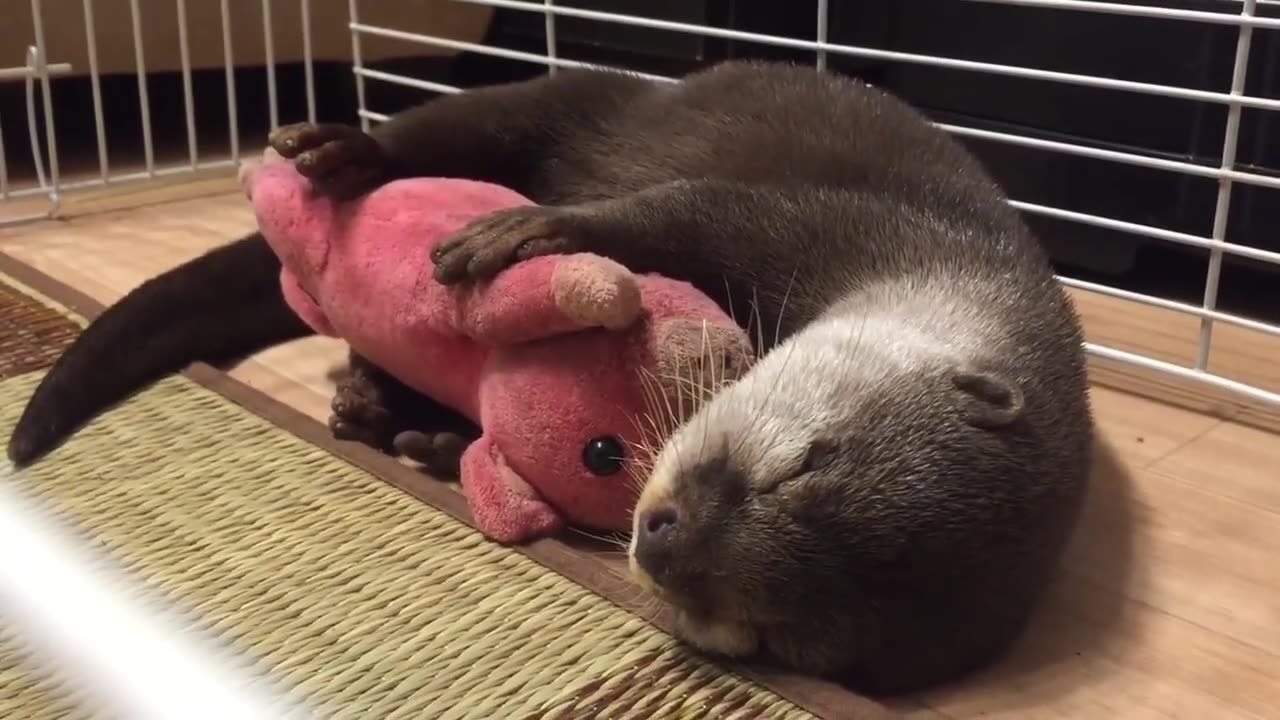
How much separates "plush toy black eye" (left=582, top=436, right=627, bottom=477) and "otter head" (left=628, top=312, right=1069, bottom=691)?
13cm

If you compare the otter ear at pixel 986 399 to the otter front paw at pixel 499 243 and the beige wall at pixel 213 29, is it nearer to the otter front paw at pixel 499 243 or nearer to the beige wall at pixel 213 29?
the otter front paw at pixel 499 243

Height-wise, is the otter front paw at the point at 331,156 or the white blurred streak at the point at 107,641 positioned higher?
the otter front paw at the point at 331,156

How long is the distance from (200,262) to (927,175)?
869 millimetres

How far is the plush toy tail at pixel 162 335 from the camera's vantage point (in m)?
1.42

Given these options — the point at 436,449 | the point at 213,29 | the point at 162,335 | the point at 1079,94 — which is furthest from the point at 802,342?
the point at 213,29

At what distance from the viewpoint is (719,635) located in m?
1.00

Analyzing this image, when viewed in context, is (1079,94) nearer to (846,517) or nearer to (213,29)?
(846,517)

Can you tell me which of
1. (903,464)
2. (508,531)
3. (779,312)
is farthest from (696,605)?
(779,312)

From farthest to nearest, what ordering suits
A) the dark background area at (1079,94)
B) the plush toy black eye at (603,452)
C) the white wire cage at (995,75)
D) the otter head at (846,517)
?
the dark background area at (1079,94) < the white wire cage at (995,75) < the plush toy black eye at (603,452) < the otter head at (846,517)

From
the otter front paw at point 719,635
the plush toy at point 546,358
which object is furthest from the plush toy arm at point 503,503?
the otter front paw at point 719,635

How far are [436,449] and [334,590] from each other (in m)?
0.24

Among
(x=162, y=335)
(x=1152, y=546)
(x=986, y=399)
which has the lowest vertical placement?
(x=1152, y=546)

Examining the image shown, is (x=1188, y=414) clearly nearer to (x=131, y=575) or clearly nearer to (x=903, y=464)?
(x=903, y=464)

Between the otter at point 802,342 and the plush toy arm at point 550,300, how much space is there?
33 millimetres
